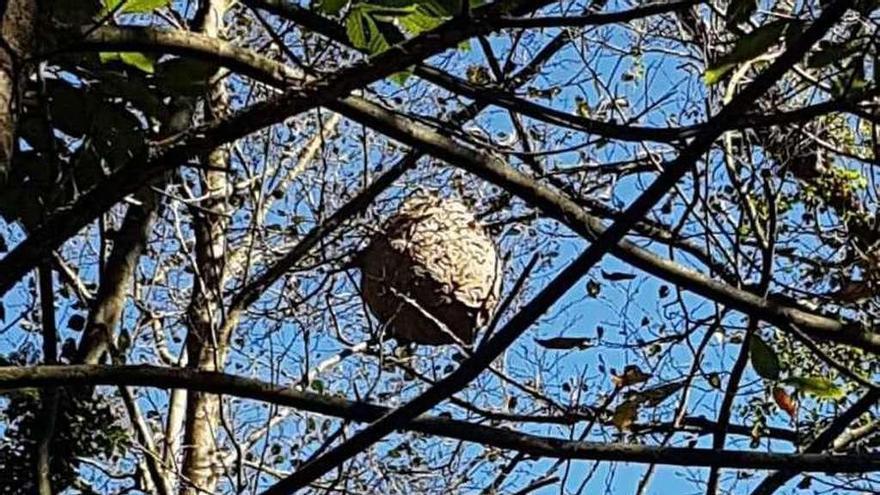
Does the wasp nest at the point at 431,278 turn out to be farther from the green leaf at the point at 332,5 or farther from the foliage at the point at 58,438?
the green leaf at the point at 332,5

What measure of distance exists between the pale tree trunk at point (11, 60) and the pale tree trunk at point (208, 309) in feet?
6.35

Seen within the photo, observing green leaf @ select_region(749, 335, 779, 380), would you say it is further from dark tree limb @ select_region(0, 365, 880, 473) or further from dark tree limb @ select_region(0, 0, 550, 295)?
dark tree limb @ select_region(0, 0, 550, 295)

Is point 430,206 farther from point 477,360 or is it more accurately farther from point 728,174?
point 477,360

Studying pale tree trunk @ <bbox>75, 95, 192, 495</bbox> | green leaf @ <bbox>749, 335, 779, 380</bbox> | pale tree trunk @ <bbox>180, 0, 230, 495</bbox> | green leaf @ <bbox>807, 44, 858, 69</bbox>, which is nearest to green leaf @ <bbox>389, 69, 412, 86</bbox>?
green leaf @ <bbox>807, 44, 858, 69</bbox>

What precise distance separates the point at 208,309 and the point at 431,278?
112 centimetres

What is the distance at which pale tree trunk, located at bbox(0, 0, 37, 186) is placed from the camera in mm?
1409

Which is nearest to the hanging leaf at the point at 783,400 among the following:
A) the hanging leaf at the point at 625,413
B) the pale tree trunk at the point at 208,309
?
the hanging leaf at the point at 625,413

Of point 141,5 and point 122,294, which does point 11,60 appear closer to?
point 141,5

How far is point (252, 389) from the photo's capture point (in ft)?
5.33

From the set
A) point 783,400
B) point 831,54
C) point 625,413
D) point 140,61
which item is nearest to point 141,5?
point 140,61

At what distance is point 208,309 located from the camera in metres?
3.65

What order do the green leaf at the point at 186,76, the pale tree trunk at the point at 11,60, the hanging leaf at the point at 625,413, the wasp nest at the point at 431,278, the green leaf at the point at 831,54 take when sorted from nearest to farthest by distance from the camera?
1. the pale tree trunk at the point at 11,60
2. the green leaf at the point at 831,54
3. the green leaf at the point at 186,76
4. the hanging leaf at the point at 625,413
5. the wasp nest at the point at 431,278

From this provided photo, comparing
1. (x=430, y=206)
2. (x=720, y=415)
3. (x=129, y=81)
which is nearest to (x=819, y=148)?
(x=430, y=206)

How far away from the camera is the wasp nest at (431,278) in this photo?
2699 millimetres
